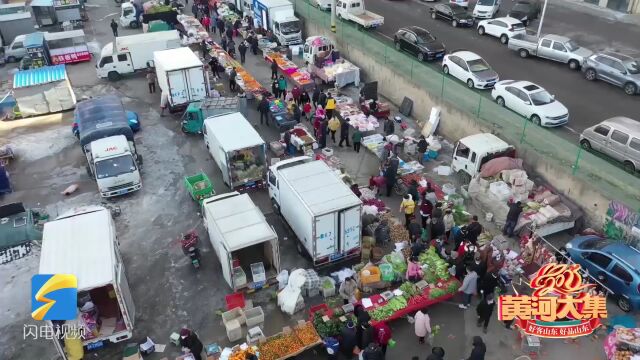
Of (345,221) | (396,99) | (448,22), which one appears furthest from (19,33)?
(345,221)

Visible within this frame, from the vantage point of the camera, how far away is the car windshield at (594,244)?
15.8 m

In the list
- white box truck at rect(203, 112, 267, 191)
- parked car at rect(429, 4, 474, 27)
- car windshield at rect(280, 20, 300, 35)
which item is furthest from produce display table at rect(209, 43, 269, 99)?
parked car at rect(429, 4, 474, 27)

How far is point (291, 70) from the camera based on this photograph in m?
29.7

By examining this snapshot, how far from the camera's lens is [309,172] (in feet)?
56.0

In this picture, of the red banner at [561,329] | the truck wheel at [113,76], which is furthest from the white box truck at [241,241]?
the truck wheel at [113,76]

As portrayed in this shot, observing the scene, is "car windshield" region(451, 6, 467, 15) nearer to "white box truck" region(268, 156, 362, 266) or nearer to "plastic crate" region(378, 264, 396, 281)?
"white box truck" region(268, 156, 362, 266)

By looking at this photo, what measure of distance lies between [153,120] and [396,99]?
12908mm

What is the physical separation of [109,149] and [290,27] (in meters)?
17.6

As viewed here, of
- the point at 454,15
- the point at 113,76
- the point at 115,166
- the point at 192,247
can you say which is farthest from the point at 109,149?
the point at 454,15

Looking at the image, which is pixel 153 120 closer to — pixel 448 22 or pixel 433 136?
pixel 433 136

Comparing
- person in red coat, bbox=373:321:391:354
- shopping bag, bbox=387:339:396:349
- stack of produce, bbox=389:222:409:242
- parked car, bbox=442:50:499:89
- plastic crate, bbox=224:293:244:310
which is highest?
parked car, bbox=442:50:499:89

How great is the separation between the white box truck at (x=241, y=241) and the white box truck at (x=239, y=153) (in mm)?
3203

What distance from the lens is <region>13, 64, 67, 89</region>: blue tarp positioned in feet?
89.0

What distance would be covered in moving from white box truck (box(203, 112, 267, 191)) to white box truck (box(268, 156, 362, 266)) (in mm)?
2828
